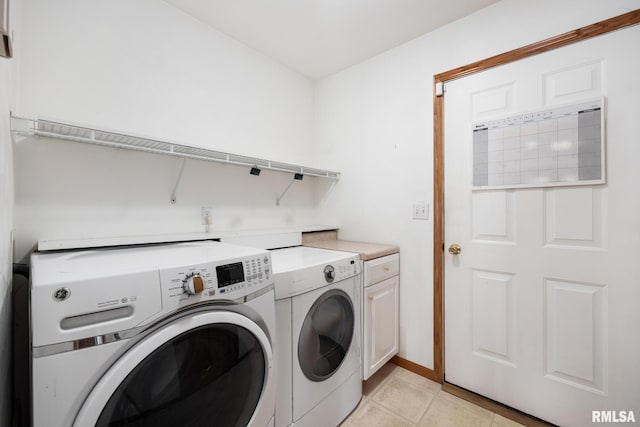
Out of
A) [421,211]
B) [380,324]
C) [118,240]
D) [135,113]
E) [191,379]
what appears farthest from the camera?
[421,211]

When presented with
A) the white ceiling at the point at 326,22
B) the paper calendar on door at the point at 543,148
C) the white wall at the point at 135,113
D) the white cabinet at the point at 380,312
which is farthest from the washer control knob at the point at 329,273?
the white ceiling at the point at 326,22

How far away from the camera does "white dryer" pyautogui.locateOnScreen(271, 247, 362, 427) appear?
1202 millimetres

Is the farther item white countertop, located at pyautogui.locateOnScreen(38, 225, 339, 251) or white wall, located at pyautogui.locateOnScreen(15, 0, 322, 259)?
white wall, located at pyautogui.locateOnScreen(15, 0, 322, 259)

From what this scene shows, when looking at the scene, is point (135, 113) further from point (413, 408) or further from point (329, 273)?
point (413, 408)

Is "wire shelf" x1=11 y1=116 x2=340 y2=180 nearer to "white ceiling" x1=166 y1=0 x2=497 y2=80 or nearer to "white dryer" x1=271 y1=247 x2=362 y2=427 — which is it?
"white dryer" x1=271 y1=247 x2=362 y2=427

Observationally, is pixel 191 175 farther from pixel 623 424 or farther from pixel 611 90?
pixel 623 424

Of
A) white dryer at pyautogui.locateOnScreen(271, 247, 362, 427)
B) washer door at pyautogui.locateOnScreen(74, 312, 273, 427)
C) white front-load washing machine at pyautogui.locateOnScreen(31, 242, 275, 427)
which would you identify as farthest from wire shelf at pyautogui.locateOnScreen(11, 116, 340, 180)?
washer door at pyautogui.locateOnScreen(74, 312, 273, 427)

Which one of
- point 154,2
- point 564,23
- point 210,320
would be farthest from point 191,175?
point 564,23

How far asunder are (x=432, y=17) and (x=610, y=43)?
3.04ft

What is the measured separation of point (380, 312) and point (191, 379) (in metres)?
1.23

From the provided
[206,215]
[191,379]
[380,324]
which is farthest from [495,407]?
[206,215]

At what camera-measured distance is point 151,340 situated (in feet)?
2.43

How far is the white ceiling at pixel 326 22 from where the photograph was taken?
162 cm

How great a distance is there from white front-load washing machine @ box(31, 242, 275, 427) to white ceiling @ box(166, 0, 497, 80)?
1.57 meters
